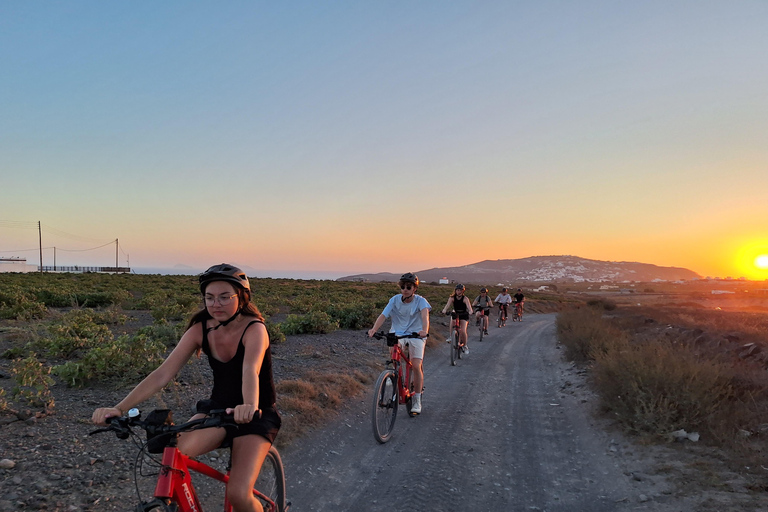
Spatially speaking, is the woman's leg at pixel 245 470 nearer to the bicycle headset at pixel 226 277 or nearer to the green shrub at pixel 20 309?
the bicycle headset at pixel 226 277

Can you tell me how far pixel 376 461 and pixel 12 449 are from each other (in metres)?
3.98

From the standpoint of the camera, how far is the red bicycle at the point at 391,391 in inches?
253

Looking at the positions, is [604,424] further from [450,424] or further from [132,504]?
[132,504]

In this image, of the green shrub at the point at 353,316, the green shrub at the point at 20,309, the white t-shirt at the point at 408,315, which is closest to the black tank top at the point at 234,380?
the white t-shirt at the point at 408,315

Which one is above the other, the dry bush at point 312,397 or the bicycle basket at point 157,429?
the bicycle basket at point 157,429

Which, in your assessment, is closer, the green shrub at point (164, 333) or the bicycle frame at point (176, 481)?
the bicycle frame at point (176, 481)

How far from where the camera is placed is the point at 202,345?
10.2 ft

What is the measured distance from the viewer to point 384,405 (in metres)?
6.67

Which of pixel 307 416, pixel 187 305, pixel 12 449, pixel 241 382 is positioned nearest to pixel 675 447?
pixel 307 416

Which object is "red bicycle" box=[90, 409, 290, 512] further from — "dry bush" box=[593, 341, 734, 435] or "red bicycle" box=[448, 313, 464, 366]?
"red bicycle" box=[448, 313, 464, 366]

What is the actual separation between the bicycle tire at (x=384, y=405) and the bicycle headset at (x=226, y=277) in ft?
11.8

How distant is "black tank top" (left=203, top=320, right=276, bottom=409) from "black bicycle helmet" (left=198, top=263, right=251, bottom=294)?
0.28 meters

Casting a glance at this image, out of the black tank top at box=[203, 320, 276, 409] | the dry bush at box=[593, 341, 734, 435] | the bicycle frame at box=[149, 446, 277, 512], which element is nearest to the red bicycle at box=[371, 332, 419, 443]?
the dry bush at box=[593, 341, 734, 435]

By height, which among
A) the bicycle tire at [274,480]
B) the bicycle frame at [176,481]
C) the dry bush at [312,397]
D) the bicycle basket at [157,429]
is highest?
the bicycle basket at [157,429]
